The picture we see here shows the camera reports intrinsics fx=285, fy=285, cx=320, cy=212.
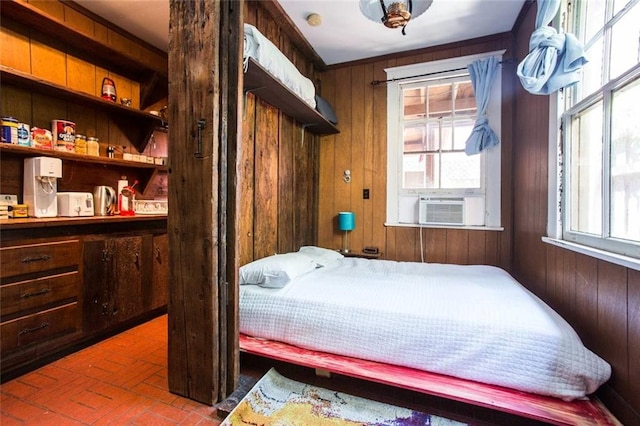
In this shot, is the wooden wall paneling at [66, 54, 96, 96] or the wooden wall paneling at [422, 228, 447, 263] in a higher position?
the wooden wall paneling at [66, 54, 96, 96]

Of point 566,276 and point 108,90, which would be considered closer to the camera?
point 566,276

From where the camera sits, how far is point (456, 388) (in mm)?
1289

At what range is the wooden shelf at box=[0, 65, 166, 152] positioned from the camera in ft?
5.98

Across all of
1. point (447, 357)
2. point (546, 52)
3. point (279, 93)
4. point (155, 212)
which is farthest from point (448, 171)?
point (155, 212)

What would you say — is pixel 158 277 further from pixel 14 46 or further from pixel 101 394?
pixel 14 46

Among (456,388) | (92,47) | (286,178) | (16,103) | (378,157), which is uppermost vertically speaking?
(92,47)

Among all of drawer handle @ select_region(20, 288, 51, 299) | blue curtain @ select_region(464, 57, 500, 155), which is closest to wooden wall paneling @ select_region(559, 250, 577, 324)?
blue curtain @ select_region(464, 57, 500, 155)

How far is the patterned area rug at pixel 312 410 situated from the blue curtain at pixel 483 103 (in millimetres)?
2401

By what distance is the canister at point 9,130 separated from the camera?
1.78m

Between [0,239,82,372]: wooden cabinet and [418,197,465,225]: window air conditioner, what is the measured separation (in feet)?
9.82

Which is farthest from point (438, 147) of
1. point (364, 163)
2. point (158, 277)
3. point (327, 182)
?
point (158, 277)

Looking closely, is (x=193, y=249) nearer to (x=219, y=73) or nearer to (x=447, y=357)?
(x=219, y=73)

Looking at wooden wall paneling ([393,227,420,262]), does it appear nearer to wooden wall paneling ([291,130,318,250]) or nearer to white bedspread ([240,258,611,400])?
wooden wall paneling ([291,130,318,250])

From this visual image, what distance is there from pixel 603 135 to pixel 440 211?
161 cm
